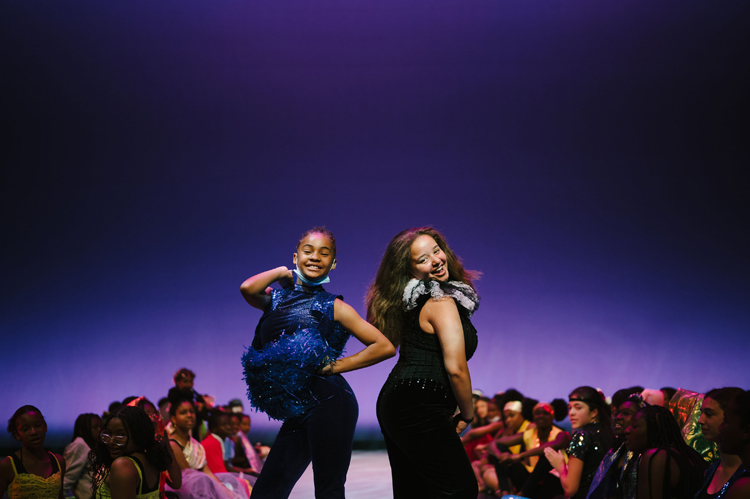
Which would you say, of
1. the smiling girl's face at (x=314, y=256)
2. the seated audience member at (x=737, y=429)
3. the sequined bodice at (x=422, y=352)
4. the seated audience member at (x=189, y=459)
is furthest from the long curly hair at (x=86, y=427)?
the seated audience member at (x=737, y=429)

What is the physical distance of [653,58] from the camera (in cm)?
809

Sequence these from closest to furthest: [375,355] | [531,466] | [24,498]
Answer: [375,355] < [24,498] < [531,466]

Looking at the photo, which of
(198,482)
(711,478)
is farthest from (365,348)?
(198,482)

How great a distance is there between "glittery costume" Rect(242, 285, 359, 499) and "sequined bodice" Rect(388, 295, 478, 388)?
254 mm

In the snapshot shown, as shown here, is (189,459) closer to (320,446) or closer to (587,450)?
(320,446)

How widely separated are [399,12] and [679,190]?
13.6 feet

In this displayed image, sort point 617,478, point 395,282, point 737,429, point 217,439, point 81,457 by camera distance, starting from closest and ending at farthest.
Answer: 1. point 737,429
2. point 395,282
3. point 617,478
4. point 81,457
5. point 217,439

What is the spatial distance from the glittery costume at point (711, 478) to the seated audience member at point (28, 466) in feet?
9.89

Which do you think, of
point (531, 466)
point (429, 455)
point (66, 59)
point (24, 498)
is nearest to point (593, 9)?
point (531, 466)

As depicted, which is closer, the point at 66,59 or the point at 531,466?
the point at 531,466

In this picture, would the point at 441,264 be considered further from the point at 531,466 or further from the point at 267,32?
the point at 267,32

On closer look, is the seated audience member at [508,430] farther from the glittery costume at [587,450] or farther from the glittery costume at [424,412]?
the glittery costume at [424,412]

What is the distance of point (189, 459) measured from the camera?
454 centimetres

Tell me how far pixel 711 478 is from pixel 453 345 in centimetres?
105
